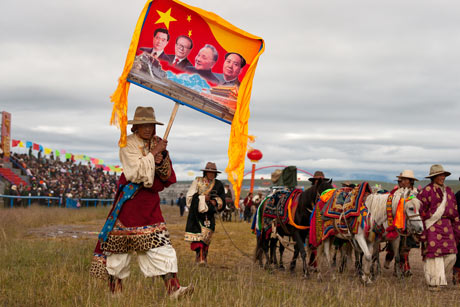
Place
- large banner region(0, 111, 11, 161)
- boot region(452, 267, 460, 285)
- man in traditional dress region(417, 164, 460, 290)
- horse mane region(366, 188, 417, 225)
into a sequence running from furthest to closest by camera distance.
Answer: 1. large banner region(0, 111, 11, 161)
2. boot region(452, 267, 460, 285)
3. horse mane region(366, 188, 417, 225)
4. man in traditional dress region(417, 164, 460, 290)

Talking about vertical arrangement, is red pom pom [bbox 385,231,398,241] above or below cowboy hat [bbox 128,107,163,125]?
below

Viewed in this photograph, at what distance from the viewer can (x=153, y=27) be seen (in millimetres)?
6875

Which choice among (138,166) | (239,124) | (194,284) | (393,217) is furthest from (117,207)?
(393,217)

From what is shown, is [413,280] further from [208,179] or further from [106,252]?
[106,252]

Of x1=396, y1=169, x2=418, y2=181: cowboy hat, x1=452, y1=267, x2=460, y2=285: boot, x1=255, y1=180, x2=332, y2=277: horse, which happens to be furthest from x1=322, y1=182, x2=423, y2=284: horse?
x1=396, y1=169, x2=418, y2=181: cowboy hat

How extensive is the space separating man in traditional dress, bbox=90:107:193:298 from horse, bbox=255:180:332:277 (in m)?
4.64

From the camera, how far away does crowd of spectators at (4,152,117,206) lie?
103 ft

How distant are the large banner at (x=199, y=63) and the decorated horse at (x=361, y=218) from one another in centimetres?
343

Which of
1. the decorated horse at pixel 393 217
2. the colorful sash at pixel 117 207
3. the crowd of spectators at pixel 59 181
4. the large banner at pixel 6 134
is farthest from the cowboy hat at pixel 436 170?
the large banner at pixel 6 134

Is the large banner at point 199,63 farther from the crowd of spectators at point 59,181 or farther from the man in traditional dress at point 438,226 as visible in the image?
the crowd of spectators at point 59,181

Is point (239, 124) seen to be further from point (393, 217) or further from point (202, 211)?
point (202, 211)

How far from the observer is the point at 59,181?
1494 inches

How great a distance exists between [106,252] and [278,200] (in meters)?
5.78

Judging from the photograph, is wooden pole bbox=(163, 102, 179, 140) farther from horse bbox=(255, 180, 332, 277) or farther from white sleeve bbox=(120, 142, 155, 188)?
horse bbox=(255, 180, 332, 277)
